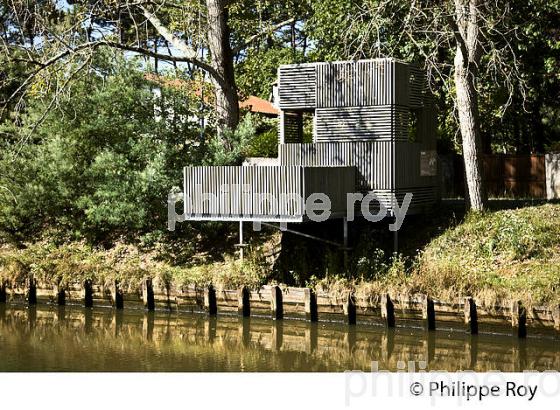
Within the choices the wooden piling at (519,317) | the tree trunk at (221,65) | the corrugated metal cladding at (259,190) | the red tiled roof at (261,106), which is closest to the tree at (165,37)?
the tree trunk at (221,65)

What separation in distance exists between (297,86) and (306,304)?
7.48 metres

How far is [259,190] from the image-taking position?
27.0 m

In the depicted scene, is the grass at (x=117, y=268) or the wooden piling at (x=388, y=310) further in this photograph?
the grass at (x=117, y=268)

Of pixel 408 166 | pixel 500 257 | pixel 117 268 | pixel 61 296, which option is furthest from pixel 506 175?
pixel 61 296

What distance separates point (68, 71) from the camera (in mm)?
31766

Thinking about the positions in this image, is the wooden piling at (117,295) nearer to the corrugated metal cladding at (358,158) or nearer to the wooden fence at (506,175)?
the corrugated metal cladding at (358,158)

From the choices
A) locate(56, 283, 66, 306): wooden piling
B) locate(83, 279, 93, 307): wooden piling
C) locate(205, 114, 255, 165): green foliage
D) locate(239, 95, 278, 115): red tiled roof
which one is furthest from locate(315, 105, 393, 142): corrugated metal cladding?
locate(239, 95, 278, 115): red tiled roof

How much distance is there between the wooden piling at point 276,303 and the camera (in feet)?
85.5

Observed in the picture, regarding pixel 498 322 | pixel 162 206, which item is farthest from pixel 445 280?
pixel 162 206

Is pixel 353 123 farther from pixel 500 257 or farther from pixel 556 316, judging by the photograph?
pixel 556 316

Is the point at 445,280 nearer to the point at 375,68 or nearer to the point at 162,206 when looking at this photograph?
the point at 375,68

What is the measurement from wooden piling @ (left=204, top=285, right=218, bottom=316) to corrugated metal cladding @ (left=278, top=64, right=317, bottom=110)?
6.36 m
